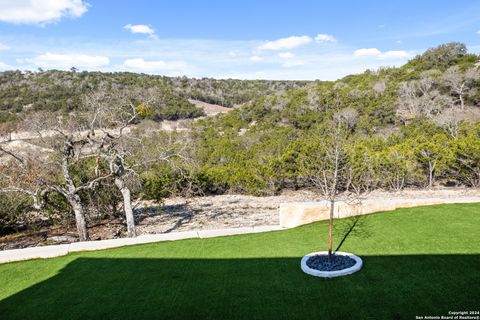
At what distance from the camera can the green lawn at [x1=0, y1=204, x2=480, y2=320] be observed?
4488 millimetres

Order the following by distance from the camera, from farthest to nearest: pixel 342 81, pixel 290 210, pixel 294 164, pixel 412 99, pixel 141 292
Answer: pixel 342 81 < pixel 412 99 < pixel 294 164 < pixel 290 210 < pixel 141 292

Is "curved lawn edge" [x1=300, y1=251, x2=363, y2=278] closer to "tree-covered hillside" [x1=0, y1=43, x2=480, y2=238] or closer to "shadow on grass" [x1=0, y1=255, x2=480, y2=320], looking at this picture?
"shadow on grass" [x1=0, y1=255, x2=480, y2=320]

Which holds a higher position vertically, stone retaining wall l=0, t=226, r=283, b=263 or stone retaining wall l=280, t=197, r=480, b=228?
stone retaining wall l=280, t=197, r=480, b=228

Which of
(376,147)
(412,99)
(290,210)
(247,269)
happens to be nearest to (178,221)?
(290,210)

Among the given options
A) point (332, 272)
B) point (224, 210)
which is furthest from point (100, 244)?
point (224, 210)

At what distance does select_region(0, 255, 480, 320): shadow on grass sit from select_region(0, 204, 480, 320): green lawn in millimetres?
15

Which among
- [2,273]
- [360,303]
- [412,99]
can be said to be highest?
[412,99]

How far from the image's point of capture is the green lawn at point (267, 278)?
4.49 meters

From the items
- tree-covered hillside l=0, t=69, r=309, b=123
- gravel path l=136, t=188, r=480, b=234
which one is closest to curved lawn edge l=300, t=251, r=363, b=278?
gravel path l=136, t=188, r=480, b=234

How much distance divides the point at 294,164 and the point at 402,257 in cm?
1109

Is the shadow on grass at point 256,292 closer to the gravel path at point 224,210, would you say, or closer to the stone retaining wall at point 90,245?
the stone retaining wall at point 90,245

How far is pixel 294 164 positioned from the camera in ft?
54.8

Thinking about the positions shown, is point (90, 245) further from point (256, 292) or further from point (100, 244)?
point (256, 292)

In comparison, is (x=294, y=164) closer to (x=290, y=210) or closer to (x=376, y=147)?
(x=376, y=147)
